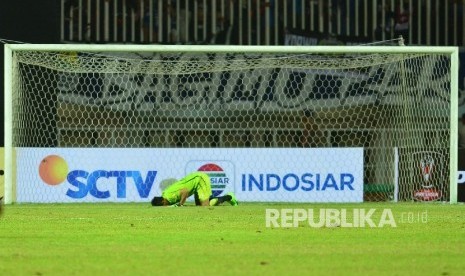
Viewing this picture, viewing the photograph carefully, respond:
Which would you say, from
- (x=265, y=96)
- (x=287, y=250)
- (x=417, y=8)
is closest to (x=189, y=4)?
(x=265, y=96)

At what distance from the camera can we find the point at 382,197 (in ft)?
61.4

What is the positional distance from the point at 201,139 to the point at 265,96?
1.62m

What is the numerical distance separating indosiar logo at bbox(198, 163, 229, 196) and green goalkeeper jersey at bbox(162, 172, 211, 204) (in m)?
1.17

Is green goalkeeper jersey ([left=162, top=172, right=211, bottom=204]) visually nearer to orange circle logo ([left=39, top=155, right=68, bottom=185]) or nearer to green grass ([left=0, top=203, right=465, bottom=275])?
orange circle logo ([left=39, top=155, right=68, bottom=185])

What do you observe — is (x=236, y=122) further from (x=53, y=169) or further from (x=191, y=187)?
(x=191, y=187)

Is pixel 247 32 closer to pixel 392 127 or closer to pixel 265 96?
pixel 265 96

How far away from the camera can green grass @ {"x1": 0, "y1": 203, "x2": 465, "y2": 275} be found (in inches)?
292

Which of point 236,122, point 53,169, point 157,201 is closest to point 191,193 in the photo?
point 157,201

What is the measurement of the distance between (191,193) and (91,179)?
2.02 m

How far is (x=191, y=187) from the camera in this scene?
1641 cm

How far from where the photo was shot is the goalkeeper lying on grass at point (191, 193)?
16391 millimetres
